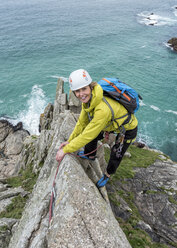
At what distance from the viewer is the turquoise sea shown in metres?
43.7

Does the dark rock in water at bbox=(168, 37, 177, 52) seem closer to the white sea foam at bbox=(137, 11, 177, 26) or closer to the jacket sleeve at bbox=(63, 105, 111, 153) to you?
the white sea foam at bbox=(137, 11, 177, 26)

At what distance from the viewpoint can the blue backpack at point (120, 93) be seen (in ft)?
22.4

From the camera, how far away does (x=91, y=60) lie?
220 ft

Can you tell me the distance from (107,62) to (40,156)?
5835 centimetres

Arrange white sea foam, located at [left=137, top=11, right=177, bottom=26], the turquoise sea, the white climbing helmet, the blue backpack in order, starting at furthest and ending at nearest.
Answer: white sea foam, located at [left=137, top=11, right=177, bottom=26] → the turquoise sea → the blue backpack → the white climbing helmet

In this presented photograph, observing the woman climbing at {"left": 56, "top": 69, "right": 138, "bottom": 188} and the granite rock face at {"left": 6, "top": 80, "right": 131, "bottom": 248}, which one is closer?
the granite rock face at {"left": 6, "top": 80, "right": 131, "bottom": 248}

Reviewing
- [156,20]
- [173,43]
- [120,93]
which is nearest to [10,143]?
[120,93]

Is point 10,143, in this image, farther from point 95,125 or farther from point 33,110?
point 95,125

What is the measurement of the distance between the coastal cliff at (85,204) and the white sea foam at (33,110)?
22.7 metres

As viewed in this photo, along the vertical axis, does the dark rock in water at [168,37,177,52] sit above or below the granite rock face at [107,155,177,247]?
above

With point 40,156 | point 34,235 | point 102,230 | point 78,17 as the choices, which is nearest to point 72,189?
point 102,230

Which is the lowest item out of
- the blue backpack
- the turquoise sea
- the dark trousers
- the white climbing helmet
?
the turquoise sea

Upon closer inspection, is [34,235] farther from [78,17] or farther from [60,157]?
[78,17]

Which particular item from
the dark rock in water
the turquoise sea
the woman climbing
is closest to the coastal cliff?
the woman climbing
